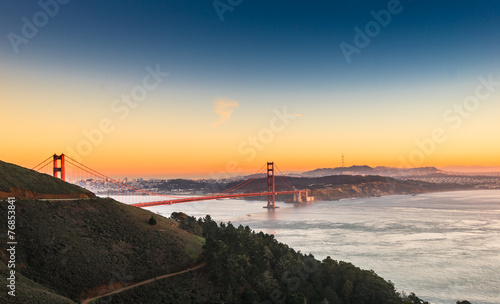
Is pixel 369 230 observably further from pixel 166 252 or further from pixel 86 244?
pixel 86 244

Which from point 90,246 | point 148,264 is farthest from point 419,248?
point 90,246

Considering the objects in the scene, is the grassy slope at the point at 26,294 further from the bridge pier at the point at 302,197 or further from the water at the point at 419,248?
the bridge pier at the point at 302,197

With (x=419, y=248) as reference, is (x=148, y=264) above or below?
above

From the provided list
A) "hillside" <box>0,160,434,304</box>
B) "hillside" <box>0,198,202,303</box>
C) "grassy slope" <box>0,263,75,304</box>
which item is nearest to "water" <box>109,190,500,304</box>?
"hillside" <box>0,160,434,304</box>

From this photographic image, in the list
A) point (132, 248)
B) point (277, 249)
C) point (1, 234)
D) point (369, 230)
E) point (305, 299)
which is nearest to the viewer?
point (1, 234)

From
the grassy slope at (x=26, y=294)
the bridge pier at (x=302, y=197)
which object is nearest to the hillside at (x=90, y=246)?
the grassy slope at (x=26, y=294)

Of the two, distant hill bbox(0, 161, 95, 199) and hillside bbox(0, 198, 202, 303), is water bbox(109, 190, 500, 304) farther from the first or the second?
distant hill bbox(0, 161, 95, 199)

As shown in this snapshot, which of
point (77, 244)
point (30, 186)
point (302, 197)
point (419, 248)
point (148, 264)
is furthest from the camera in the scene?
point (302, 197)

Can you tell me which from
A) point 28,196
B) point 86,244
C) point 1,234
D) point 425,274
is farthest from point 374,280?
point 28,196

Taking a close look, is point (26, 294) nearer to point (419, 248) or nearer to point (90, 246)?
point (90, 246)
